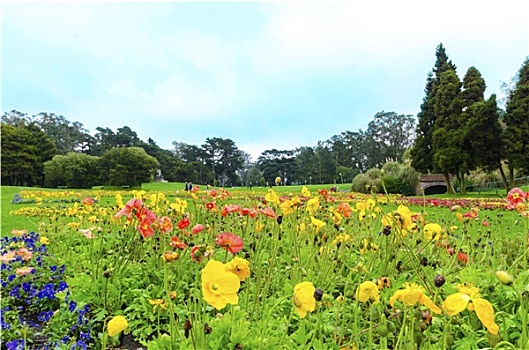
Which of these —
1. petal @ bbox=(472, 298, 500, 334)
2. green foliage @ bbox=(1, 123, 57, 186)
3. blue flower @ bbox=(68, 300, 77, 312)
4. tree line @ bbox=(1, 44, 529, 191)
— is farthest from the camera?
green foliage @ bbox=(1, 123, 57, 186)

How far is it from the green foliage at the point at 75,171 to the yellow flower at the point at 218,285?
1018 inches

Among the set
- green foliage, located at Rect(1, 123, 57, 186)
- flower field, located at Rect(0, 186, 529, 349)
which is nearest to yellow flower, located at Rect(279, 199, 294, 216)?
flower field, located at Rect(0, 186, 529, 349)

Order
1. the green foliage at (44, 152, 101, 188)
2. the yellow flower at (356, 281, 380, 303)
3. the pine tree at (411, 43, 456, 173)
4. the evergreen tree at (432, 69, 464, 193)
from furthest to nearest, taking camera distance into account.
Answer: the green foliage at (44, 152, 101, 188) < the pine tree at (411, 43, 456, 173) < the evergreen tree at (432, 69, 464, 193) < the yellow flower at (356, 281, 380, 303)

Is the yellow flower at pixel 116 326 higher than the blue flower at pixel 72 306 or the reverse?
higher

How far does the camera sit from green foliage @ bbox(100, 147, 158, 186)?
2314cm

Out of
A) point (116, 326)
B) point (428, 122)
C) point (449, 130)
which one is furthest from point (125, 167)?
point (116, 326)

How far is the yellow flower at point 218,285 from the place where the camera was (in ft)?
2.59

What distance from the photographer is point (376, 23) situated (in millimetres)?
3979

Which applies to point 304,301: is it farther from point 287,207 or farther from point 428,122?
point 428,122

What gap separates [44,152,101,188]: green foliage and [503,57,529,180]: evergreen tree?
75.3 ft

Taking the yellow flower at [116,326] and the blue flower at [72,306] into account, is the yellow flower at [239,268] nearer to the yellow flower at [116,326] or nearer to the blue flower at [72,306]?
the yellow flower at [116,326]

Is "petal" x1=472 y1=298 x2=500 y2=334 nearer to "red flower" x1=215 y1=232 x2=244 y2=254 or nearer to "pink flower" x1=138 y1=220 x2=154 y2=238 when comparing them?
"red flower" x1=215 y1=232 x2=244 y2=254

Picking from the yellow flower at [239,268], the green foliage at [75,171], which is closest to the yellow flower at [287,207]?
the yellow flower at [239,268]

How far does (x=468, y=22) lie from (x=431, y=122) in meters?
13.7
